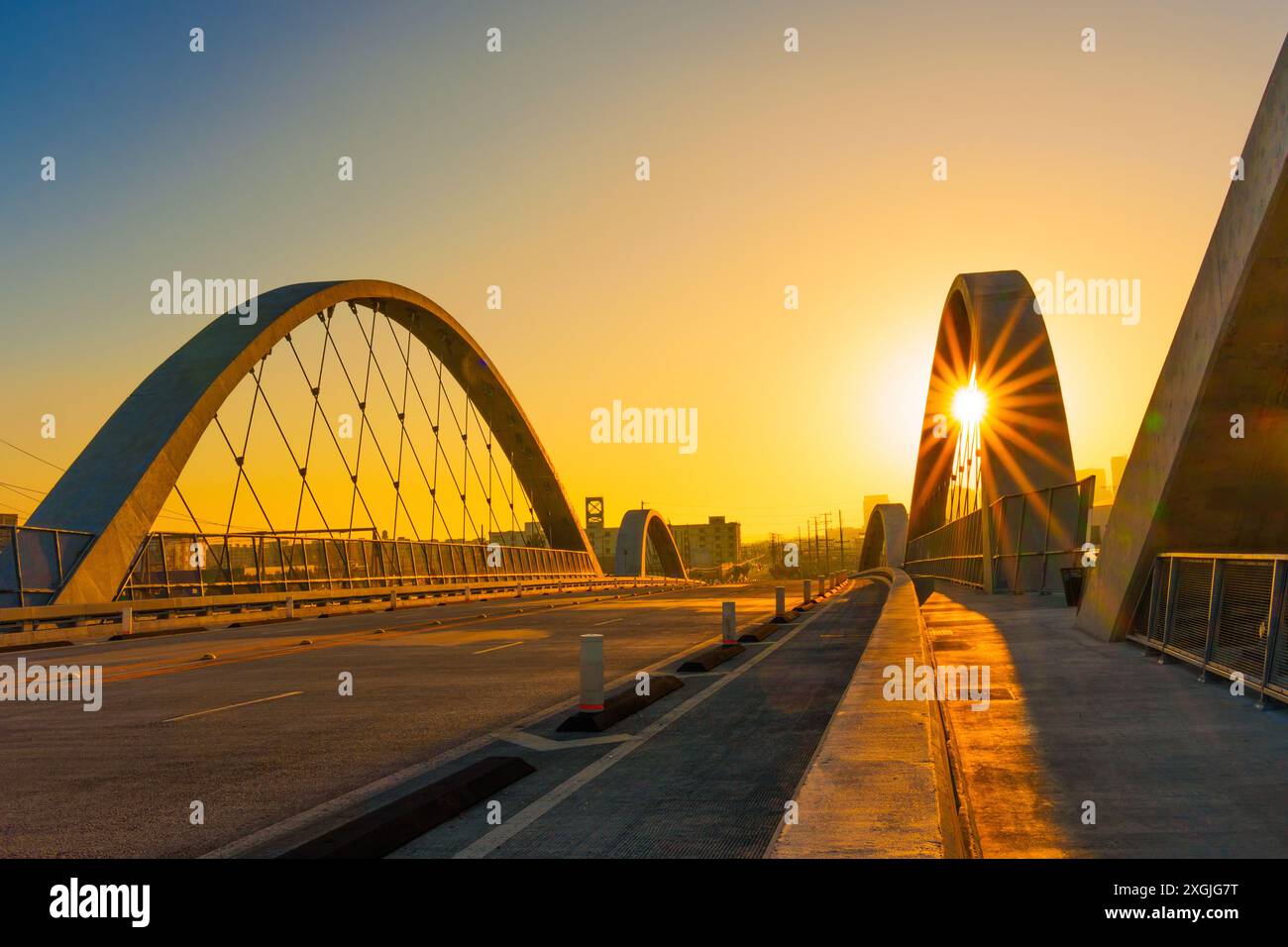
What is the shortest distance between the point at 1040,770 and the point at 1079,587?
53.6ft

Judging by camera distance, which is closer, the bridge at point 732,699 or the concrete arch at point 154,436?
the bridge at point 732,699

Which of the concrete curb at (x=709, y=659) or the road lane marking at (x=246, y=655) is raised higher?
the concrete curb at (x=709, y=659)

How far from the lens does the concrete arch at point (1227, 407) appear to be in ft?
32.7

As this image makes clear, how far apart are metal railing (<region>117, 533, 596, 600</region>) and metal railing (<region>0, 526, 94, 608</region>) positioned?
2.04m

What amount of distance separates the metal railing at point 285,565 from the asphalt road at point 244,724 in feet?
16.5

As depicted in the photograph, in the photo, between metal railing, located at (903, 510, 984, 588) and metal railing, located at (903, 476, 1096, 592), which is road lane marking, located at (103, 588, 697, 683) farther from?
metal railing, located at (903, 510, 984, 588)

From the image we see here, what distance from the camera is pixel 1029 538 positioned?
31.2 m

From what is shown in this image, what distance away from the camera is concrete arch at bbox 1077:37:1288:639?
32.7ft

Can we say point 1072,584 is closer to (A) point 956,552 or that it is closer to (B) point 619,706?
(B) point 619,706

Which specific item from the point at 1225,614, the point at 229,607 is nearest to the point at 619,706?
the point at 1225,614

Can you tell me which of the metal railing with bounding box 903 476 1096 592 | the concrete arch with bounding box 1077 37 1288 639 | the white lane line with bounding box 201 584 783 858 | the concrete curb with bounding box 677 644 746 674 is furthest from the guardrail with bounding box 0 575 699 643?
the concrete arch with bounding box 1077 37 1288 639

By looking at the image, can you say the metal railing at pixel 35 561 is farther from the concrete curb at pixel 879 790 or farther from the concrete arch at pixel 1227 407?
the concrete arch at pixel 1227 407

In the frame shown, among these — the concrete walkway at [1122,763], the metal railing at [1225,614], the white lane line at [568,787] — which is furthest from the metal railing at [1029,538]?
the white lane line at [568,787]
